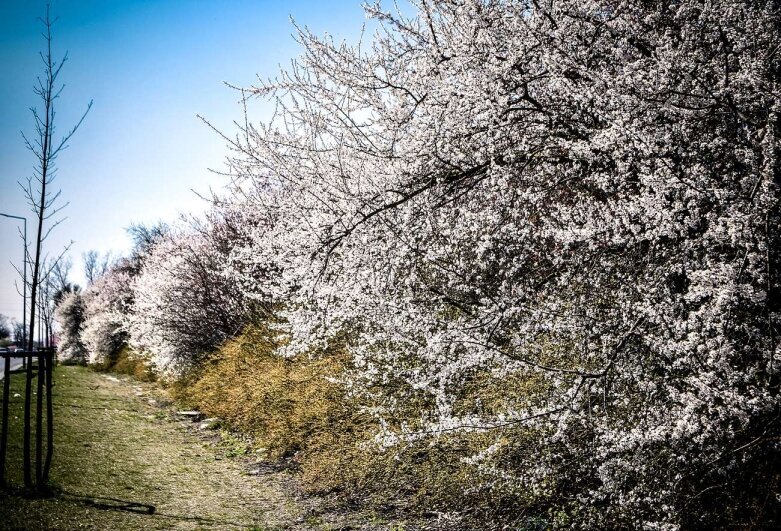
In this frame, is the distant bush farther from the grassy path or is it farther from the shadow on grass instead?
the shadow on grass

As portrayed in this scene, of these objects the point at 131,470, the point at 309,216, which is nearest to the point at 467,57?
the point at 309,216

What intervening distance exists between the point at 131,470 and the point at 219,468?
122 centimetres

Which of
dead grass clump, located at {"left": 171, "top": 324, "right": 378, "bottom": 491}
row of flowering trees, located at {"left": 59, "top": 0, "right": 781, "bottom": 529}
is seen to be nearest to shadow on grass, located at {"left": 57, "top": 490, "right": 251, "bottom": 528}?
dead grass clump, located at {"left": 171, "top": 324, "right": 378, "bottom": 491}

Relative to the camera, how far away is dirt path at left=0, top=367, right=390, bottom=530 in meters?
5.29

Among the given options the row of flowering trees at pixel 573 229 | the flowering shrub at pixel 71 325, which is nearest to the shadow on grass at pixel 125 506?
the row of flowering trees at pixel 573 229

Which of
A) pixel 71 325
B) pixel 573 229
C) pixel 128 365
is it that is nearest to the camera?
pixel 573 229

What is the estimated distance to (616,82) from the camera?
294 centimetres

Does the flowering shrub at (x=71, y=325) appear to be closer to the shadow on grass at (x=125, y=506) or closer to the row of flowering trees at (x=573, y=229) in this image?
the shadow on grass at (x=125, y=506)

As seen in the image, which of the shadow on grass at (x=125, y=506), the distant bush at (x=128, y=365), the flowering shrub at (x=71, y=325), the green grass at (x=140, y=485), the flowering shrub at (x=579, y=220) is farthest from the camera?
the flowering shrub at (x=71, y=325)

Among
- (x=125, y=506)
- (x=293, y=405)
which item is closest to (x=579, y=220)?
(x=125, y=506)

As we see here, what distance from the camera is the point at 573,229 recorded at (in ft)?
10.5

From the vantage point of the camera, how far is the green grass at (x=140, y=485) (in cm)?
528

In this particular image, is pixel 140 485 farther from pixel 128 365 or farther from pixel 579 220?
pixel 128 365

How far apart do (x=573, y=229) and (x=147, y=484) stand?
6249mm
